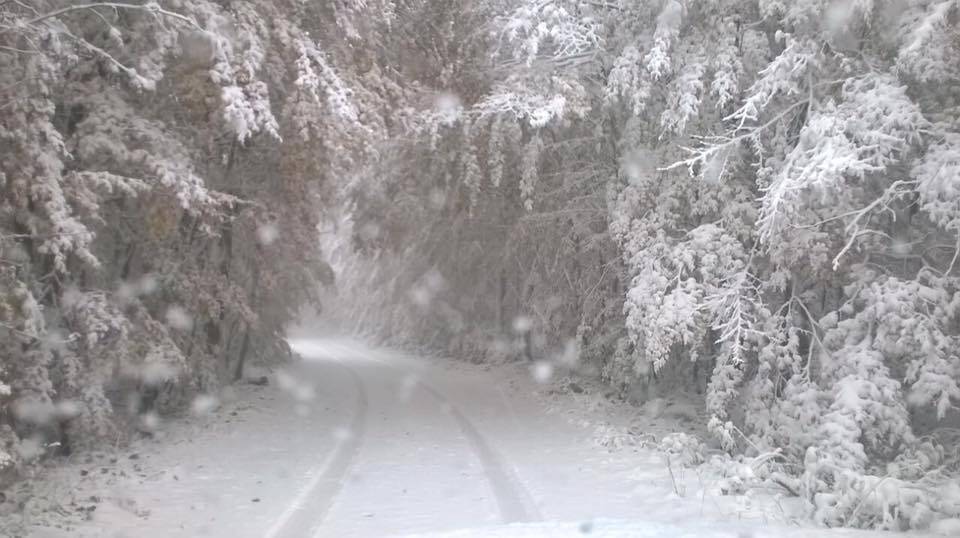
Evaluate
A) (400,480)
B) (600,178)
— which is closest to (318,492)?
(400,480)

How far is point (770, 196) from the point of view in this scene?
31.8 feet

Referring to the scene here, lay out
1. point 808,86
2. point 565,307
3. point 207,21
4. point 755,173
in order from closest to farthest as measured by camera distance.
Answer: point 207,21 < point 808,86 < point 755,173 < point 565,307

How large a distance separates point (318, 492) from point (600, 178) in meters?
9.37

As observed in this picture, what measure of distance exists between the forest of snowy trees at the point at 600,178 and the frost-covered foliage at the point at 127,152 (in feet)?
0.15

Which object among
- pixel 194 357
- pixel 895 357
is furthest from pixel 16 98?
pixel 895 357

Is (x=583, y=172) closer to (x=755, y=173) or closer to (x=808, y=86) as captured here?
(x=755, y=173)

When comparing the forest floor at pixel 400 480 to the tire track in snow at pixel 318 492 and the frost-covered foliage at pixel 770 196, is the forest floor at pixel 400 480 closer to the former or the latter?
the tire track in snow at pixel 318 492

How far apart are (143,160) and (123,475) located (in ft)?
13.0

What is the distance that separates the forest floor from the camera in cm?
769

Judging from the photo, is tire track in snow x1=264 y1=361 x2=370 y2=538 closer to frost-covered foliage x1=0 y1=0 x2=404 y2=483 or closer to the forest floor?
the forest floor

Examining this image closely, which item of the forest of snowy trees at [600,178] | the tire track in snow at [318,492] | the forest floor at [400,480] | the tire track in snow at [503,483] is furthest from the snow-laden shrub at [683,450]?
the tire track in snow at [318,492]

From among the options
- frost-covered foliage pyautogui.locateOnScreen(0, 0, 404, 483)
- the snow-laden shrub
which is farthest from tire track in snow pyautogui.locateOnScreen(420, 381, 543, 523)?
frost-covered foliage pyautogui.locateOnScreen(0, 0, 404, 483)

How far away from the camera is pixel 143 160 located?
976 cm

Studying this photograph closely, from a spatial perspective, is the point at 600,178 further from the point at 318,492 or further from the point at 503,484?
the point at 318,492
